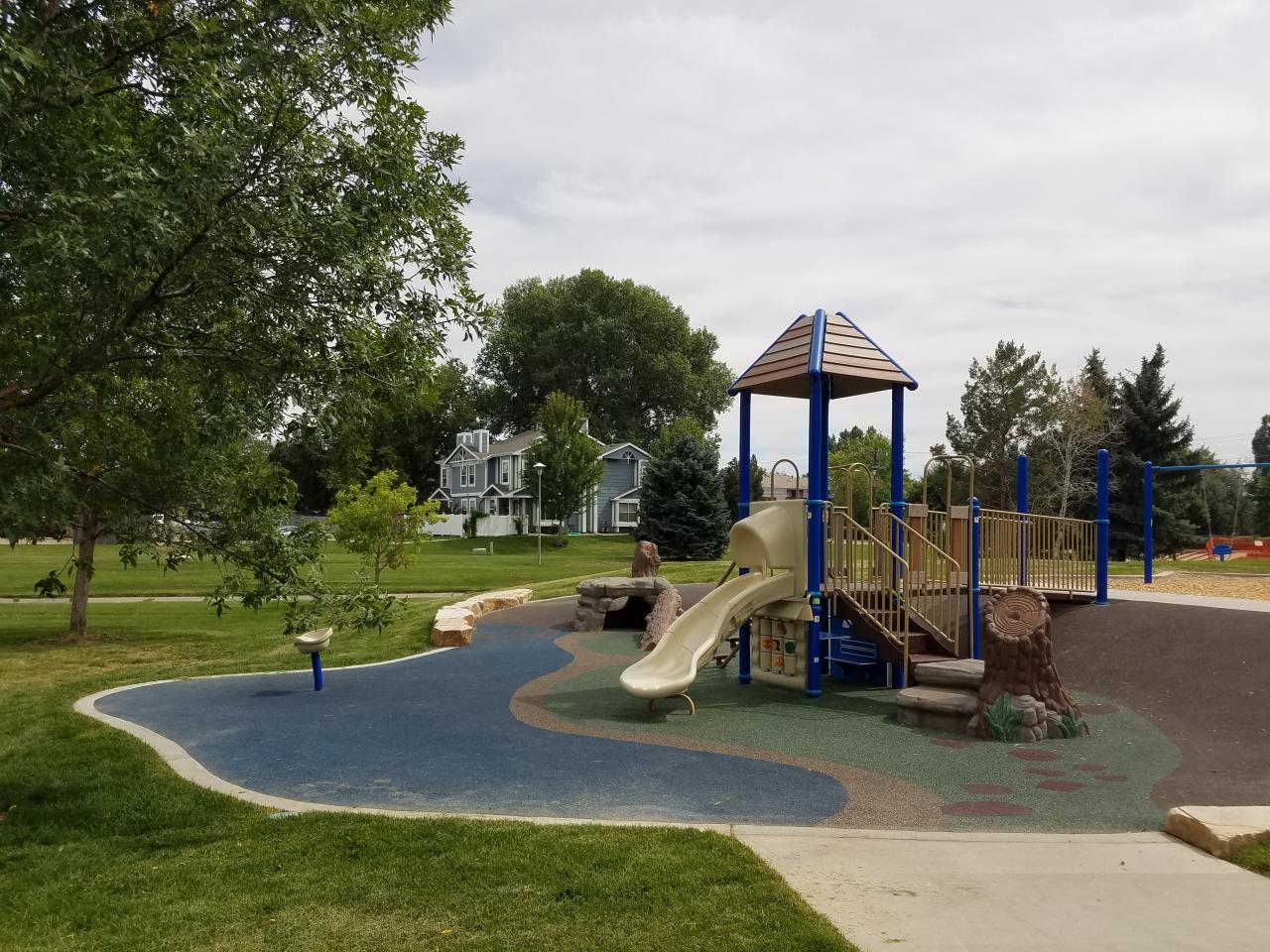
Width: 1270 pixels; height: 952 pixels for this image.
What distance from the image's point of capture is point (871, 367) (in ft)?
39.0

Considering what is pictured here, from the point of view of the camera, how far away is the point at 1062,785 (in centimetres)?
707

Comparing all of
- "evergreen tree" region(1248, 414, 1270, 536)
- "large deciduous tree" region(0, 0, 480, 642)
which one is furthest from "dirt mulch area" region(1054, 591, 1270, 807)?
"evergreen tree" region(1248, 414, 1270, 536)

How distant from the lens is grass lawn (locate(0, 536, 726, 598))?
28562mm

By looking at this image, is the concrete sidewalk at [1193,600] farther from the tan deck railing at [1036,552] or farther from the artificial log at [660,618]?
the artificial log at [660,618]

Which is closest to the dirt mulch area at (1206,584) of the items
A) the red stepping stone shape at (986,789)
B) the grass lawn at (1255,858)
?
the red stepping stone shape at (986,789)

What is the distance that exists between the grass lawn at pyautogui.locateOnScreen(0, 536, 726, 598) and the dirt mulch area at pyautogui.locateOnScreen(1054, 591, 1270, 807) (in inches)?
521

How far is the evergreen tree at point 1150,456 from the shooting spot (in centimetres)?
3844

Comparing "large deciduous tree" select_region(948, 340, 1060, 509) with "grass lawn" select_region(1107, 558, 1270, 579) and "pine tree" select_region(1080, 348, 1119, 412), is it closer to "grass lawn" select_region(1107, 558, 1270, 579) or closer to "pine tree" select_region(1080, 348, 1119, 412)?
"pine tree" select_region(1080, 348, 1119, 412)

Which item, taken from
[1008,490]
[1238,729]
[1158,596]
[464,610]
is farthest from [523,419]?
[1238,729]

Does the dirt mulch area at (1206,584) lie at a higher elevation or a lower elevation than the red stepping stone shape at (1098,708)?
higher

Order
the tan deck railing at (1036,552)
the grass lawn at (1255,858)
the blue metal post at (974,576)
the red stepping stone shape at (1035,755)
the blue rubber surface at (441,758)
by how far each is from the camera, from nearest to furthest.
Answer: the grass lawn at (1255,858) → the blue rubber surface at (441,758) → the red stepping stone shape at (1035,755) → the blue metal post at (974,576) → the tan deck railing at (1036,552)

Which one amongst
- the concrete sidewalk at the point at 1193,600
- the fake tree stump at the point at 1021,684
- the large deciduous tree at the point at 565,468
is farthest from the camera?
the large deciduous tree at the point at 565,468

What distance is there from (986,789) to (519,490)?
54623 mm

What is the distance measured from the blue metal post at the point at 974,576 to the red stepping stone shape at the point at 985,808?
5461mm
